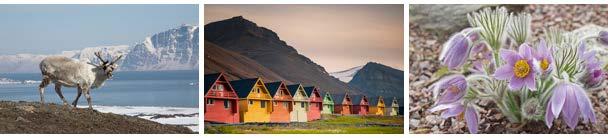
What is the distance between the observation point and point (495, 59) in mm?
8508

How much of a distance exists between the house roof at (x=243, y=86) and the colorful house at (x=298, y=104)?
30cm

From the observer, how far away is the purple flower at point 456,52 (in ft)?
28.1

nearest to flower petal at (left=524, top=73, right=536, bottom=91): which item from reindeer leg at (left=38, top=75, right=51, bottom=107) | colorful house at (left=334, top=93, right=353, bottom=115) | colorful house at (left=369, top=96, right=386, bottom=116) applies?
colorful house at (left=369, top=96, right=386, bottom=116)

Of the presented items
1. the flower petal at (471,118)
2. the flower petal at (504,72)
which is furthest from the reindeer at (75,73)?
the flower petal at (504,72)

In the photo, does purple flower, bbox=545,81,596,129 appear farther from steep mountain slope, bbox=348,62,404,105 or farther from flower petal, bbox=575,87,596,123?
steep mountain slope, bbox=348,62,404,105

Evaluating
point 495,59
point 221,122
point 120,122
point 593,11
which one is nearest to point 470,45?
point 495,59

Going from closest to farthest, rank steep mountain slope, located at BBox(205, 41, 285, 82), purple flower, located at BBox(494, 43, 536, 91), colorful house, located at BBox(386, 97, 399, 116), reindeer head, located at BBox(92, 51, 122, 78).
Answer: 1. purple flower, located at BBox(494, 43, 536, 91)
2. steep mountain slope, located at BBox(205, 41, 285, 82)
3. reindeer head, located at BBox(92, 51, 122, 78)
4. colorful house, located at BBox(386, 97, 399, 116)

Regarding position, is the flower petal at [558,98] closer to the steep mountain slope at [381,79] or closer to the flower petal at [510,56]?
Answer: the flower petal at [510,56]

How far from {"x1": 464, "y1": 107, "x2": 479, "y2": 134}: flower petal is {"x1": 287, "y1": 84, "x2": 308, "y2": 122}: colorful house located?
1277mm

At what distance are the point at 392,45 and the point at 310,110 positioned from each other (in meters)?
0.84

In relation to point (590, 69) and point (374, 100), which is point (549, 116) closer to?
point (590, 69)

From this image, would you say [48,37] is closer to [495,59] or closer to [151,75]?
[151,75]

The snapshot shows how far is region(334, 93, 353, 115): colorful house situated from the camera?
880 centimetres

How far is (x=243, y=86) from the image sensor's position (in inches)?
339
